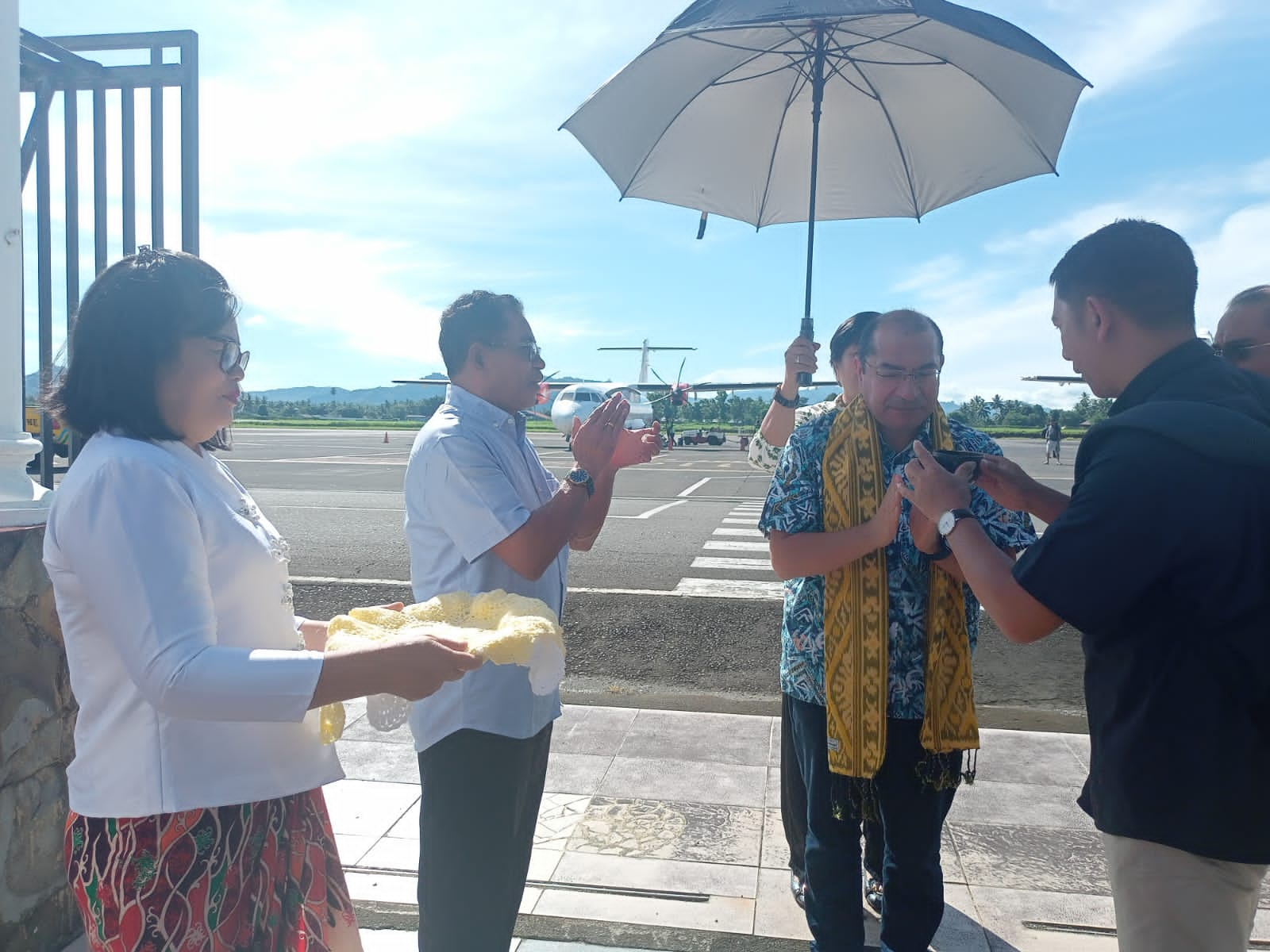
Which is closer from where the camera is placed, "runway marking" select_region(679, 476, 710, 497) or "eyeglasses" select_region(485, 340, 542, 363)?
"eyeglasses" select_region(485, 340, 542, 363)

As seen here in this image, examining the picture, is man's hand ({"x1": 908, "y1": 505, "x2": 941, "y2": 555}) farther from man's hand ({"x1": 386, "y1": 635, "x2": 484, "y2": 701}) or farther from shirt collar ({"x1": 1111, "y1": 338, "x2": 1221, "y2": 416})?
man's hand ({"x1": 386, "y1": 635, "x2": 484, "y2": 701})

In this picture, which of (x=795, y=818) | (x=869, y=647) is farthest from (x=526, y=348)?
(x=795, y=818)

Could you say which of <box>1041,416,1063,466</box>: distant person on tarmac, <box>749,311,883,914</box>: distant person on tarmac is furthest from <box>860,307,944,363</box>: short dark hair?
<box>1041,416,1063,466</box>: distant person on tarmac

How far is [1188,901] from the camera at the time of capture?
72.1 inches

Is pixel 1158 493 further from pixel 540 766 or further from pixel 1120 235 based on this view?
pixel 540 766

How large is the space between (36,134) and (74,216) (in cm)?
37

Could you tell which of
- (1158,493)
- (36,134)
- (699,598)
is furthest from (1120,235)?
(699,598)

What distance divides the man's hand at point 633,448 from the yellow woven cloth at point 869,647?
59 cm

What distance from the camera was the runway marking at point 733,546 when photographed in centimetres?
1172

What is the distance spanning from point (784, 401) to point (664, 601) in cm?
425

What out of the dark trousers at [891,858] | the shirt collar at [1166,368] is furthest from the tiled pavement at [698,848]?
the shirt collar at [1166,368]

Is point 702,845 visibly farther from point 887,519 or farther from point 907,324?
point 907,324

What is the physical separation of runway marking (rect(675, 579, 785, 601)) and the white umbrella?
455 cm

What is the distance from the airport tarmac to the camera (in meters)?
6.16
